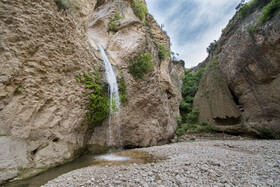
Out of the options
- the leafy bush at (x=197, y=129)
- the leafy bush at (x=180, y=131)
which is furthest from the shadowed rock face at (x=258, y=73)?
the leafy bush at (x=180, y=131)

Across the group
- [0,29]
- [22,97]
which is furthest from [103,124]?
[0,29]

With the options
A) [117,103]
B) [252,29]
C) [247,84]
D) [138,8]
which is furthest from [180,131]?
[138,8]

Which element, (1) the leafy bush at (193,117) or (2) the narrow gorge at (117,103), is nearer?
(2) the narrow gorge at (117,103)

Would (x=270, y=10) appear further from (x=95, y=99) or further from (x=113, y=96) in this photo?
(x=95, y=99)

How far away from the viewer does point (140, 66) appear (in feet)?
28.5

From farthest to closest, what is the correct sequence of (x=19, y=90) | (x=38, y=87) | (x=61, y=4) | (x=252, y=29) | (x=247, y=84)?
(x=247, y=84) → (x=252, y=29) → (x=61, y=4) → (x=38, y=87) → (x=19, y=90)

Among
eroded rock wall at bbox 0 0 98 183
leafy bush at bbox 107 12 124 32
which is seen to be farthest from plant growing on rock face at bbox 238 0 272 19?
eroded rock wall at bbox 0 0 98 183

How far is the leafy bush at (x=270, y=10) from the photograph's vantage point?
Answer: 31.0 feet

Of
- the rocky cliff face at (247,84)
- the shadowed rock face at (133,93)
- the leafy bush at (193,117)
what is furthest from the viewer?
the leafy bush at (193,117)

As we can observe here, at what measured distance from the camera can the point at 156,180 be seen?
2.94 m

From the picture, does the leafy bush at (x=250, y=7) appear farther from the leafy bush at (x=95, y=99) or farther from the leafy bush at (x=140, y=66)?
the leafy bush at (x=95, y=99)

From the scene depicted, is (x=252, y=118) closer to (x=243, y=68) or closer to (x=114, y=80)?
(x=243, y=68)

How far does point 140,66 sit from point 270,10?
10.8 metres

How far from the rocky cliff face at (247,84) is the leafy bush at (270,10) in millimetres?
602
